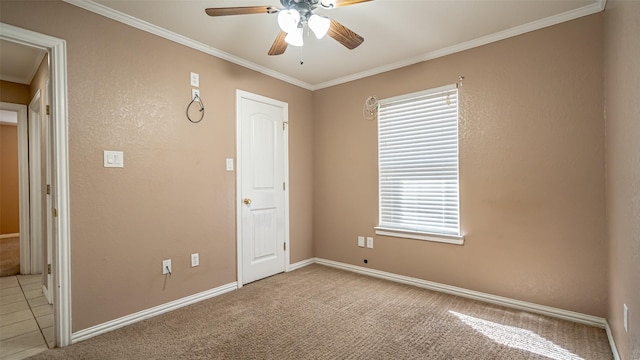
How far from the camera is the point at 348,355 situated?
202cm

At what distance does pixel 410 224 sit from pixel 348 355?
1790mm

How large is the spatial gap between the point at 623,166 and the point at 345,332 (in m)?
2.12

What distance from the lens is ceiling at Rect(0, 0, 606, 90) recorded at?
233cm

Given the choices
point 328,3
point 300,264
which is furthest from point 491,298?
point 328,3

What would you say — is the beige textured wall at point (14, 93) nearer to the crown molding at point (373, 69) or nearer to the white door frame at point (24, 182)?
the white door frame at point (24, 182)

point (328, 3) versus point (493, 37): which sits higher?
point (493, 37)

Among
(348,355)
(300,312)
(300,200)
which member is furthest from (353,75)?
(348,355)

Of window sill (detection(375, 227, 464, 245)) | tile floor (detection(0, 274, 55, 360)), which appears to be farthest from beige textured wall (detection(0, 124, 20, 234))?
window sill (detection(375, 227, 464, 245))

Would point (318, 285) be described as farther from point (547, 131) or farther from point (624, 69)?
point (624, 69)

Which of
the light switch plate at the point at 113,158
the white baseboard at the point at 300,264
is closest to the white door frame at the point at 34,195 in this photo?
the light switch plate at the point at 113,158

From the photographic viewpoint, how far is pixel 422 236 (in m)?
3.29

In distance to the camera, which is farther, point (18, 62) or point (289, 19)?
point (18, 62)

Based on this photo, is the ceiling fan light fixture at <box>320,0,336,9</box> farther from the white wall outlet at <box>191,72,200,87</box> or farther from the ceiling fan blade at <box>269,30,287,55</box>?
the white wall outlet at <box>191,72,200,87</box>

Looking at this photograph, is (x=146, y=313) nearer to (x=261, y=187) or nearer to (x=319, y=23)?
(x=261, y=187)
